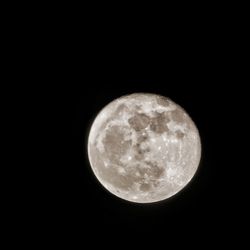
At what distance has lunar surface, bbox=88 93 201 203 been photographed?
6605 mm

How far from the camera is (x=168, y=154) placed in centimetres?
662

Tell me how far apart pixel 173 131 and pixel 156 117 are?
1.08 ft

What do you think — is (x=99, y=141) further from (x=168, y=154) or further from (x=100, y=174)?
(x=168, y=154)

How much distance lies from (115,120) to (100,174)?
962mm

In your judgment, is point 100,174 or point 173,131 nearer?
point 173,131

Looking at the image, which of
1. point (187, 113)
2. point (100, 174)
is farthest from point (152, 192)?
point (187, 113)

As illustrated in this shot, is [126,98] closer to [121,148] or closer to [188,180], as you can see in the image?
[121,148]

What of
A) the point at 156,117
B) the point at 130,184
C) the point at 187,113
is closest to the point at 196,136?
the point at 187,113

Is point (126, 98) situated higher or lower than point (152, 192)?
higher

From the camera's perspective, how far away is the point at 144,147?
6562 mm

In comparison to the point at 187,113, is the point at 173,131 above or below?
below

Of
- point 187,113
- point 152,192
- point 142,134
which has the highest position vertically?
point 187,113

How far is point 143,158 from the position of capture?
21.6 feet

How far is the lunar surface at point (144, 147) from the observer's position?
6605 millimetres
